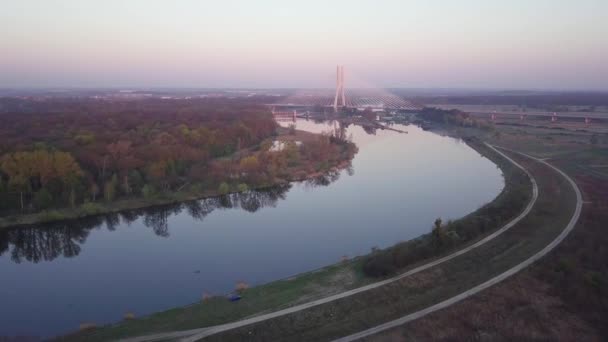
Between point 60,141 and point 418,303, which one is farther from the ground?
point 60,141

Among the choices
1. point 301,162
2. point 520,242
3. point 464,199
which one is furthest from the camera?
point 301,162

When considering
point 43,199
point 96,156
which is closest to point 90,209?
point 43,199

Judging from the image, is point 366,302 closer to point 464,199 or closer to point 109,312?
point 109,312

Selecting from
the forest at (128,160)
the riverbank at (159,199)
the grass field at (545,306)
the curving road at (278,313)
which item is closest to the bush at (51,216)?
the riverbank at (159,199)

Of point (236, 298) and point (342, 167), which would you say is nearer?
point (236, 298)

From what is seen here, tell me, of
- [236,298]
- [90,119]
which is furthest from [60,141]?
[236,298]

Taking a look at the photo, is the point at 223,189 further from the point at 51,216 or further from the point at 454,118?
the point at 454,118

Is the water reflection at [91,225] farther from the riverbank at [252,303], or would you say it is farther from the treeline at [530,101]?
the treeline at [530,101]
